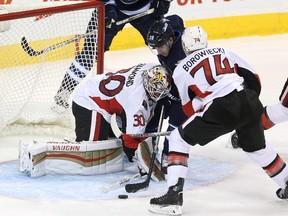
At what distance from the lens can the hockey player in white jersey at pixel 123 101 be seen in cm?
411

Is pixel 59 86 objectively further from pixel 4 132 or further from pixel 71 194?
pixel 71 194

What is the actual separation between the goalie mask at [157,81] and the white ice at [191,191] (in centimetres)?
40

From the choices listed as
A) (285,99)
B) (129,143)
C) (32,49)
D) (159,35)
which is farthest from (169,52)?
(32,49)

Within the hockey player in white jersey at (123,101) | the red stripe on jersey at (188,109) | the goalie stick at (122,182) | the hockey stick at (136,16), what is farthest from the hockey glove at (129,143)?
the hockey stick at (136,16)

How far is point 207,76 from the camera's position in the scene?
369 centimetres

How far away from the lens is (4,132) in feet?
16.4

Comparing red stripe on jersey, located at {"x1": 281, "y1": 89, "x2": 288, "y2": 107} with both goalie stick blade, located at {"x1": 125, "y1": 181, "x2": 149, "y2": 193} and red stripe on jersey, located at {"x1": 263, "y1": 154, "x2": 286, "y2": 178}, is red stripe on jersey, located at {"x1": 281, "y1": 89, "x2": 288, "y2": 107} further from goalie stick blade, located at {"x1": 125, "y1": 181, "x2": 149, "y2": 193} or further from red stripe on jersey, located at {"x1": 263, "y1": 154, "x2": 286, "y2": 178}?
goalie stick blade, located at {"x1": 125, "y1": 181, "x2": 149, "y2": 193}

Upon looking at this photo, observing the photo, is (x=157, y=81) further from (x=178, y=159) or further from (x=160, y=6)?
(x=160, y=6)

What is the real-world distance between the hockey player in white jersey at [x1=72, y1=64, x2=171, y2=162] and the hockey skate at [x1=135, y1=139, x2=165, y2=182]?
46 mm

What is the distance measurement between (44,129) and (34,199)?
1.15m

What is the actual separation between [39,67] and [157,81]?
1.25m

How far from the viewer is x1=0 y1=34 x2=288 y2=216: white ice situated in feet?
12.4

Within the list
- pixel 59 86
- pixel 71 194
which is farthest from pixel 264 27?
pixel 71 194

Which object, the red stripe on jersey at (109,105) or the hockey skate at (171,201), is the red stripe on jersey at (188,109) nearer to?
the hockey skate at (171,201)
